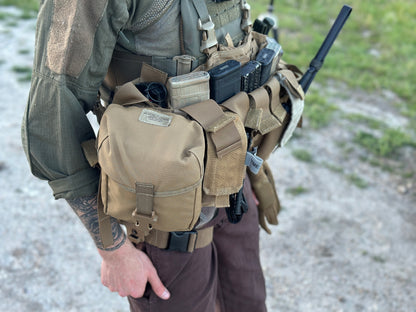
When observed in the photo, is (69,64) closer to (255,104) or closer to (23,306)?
(255,104)

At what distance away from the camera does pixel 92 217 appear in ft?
4.65

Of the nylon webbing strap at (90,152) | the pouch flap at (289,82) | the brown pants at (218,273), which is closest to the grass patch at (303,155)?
the brown pants at (218,273)

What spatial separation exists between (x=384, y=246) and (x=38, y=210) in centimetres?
244

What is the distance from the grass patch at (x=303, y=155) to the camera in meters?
3.74

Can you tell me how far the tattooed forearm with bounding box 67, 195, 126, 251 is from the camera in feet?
4.56

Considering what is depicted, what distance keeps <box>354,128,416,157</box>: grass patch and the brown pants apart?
7.65ft

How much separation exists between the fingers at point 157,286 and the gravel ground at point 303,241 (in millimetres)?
1092

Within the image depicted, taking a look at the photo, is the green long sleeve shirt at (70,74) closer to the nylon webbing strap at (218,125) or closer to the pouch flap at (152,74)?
the pouch flap at (152,74)

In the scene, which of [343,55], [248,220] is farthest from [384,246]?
[343,55]

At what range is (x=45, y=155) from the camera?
1291mm

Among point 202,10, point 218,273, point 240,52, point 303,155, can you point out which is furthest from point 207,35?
point 303,155

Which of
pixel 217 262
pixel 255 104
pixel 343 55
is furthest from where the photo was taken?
pixel 343 55

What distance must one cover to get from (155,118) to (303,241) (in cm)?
208

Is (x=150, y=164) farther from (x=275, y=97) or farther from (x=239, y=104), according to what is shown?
(x=275, y=97)
